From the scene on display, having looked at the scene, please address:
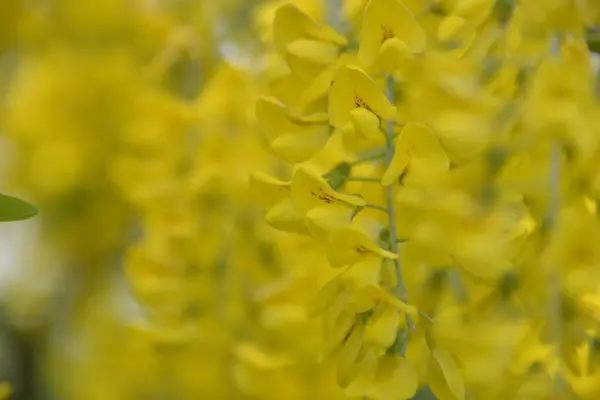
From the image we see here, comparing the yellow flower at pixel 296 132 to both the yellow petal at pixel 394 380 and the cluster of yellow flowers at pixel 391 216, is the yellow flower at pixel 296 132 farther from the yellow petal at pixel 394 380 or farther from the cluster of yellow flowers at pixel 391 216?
the yellow petal at pixel 394 380

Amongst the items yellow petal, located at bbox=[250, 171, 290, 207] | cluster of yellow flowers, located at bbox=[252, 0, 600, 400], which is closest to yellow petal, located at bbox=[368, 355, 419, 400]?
cluster of yellow flowers, located at bbox=[252, 0, 600, 400]

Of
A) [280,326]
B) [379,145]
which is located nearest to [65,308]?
[280,326]

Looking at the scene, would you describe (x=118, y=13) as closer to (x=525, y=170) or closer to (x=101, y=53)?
(x=101, y=53)

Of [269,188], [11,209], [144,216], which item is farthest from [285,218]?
[144,216]

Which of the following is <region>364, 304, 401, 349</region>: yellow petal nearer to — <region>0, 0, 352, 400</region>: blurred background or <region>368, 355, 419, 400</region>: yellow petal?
<region>368, 355, 419, 400</region>: yellow petal

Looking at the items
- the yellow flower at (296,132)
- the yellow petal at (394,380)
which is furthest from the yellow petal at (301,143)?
the yellow petal at (394,380)
